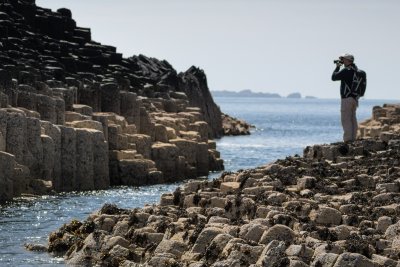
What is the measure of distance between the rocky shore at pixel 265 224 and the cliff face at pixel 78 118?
9363 millimetres

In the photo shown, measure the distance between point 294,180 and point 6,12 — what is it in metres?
40.9

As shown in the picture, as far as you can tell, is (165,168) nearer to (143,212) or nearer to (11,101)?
(11,101)

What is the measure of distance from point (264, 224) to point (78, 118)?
2442 cm

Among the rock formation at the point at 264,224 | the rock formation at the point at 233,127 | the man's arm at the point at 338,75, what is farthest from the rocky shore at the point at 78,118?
the rock formation at the point at 233,127

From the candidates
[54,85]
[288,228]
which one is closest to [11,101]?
[54,85]

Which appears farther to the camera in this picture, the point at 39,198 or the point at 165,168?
the point at 165,168

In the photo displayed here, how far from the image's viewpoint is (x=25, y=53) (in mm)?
61594

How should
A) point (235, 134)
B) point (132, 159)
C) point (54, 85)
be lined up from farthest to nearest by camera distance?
point (235, 134)
point (54, 85)
point (132, 159)

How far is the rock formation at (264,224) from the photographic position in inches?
896

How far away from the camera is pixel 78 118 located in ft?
159

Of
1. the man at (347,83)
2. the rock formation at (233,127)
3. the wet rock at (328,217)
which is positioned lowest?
the rock formation at (233,127)

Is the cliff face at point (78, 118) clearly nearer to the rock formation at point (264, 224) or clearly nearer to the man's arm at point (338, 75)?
the man's arm at point (338, 75)

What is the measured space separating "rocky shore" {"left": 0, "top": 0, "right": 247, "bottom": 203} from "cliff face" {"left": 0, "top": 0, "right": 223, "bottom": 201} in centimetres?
4

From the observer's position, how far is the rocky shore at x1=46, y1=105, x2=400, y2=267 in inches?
896
